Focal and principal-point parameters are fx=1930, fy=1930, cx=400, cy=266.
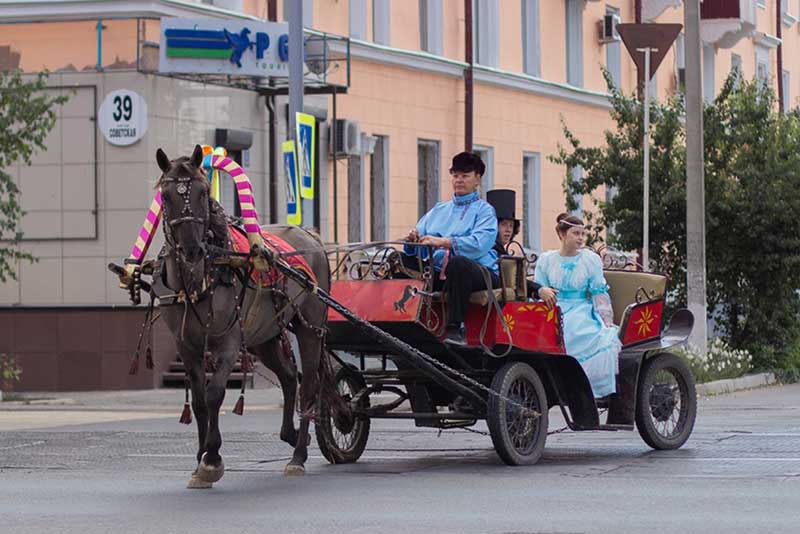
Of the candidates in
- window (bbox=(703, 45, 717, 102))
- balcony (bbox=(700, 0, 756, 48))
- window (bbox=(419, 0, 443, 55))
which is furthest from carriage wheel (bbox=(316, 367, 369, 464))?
window (bbox=(703, 45, 717, 102))

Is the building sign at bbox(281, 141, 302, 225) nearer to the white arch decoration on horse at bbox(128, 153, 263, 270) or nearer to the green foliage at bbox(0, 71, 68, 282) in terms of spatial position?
the green foliage at bbox(0, 71, 68, 282)

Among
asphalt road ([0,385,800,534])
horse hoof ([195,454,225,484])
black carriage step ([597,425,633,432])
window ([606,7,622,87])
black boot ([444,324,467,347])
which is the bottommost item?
asphalt road ([0,385,800,534])

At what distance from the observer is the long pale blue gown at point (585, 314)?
14.3m

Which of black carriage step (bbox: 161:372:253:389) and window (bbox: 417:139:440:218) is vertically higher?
window (bbox: 417:139:440:218)

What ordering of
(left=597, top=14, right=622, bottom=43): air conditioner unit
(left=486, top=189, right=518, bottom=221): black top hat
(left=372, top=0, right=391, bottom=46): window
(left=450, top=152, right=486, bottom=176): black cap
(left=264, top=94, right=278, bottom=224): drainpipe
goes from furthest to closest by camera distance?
(left=597, top=14, right=622, bottom=43): air conditioner unit < (left=372, top=0, right=391, bottom=46): window < (left=264, top=94, right=278, bottom=224): drainpipe < (left=486, top=189, right=518, bottom=221): black top hat < (left=450, top=152, right=486, bottom=176): black cap

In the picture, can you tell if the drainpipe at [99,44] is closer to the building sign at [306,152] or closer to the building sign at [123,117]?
the building sign at [123,117]

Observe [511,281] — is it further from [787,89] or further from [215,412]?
[787,89]

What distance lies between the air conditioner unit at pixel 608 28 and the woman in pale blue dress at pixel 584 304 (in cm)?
2761

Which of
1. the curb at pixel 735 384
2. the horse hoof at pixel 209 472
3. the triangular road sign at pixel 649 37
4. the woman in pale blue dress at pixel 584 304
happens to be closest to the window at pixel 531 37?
the curb at pixel 735 384

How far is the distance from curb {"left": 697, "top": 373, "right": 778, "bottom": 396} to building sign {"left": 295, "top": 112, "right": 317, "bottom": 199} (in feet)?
17.5

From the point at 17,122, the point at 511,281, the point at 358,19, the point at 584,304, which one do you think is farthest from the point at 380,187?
the point at 511,281

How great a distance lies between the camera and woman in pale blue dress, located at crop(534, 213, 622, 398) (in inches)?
565

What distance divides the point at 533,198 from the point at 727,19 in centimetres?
909

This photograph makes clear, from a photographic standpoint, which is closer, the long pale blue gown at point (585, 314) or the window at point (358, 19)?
the long pale blue gown at point (585, 314)
